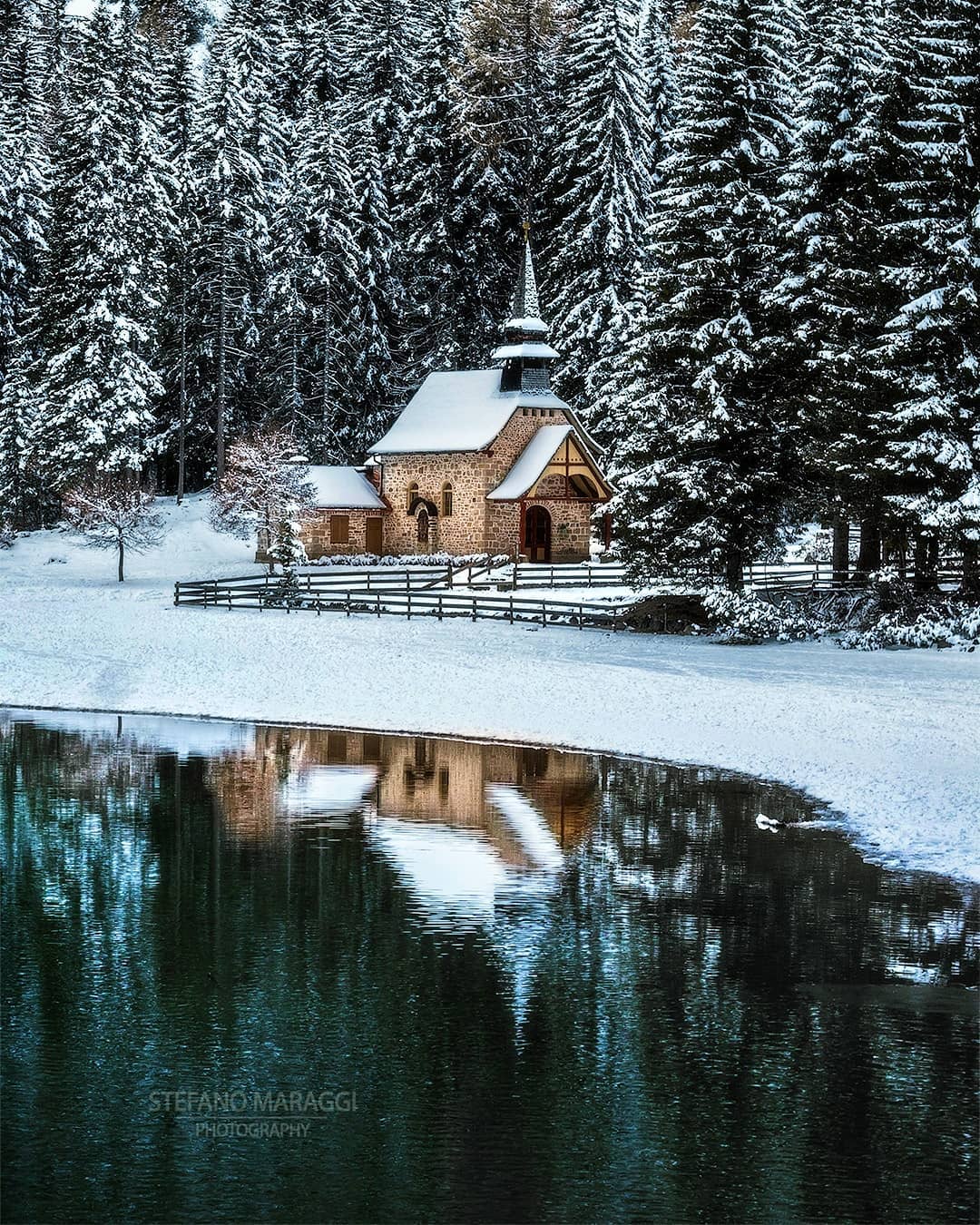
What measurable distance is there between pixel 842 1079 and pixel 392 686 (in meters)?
26.2

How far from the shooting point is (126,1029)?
12797mm

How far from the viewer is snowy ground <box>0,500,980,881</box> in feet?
81.0

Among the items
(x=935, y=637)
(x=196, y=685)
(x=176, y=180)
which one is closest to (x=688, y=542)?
(x=935, y=637)

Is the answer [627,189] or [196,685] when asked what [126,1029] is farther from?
[627,189]

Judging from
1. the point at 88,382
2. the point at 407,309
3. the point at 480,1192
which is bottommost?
the point at 480,1192

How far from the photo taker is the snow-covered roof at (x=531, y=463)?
68.1 m

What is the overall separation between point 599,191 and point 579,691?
40.7 meters

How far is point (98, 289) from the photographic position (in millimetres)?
68312

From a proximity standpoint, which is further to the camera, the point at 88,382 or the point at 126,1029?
the point at 88,382

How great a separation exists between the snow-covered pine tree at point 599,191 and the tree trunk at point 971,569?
28.6 meters

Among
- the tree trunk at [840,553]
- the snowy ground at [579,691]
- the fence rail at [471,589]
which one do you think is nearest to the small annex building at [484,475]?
the fence rail at [471,589]

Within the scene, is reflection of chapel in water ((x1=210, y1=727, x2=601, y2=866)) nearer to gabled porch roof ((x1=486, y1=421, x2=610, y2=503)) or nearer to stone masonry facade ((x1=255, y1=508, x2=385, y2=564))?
gabled porch roof ((x1=486, y1=421, x2=610, y2=503))

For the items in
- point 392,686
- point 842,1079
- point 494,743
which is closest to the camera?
point 842,1079

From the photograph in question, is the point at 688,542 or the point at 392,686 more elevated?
the point at 688,542
